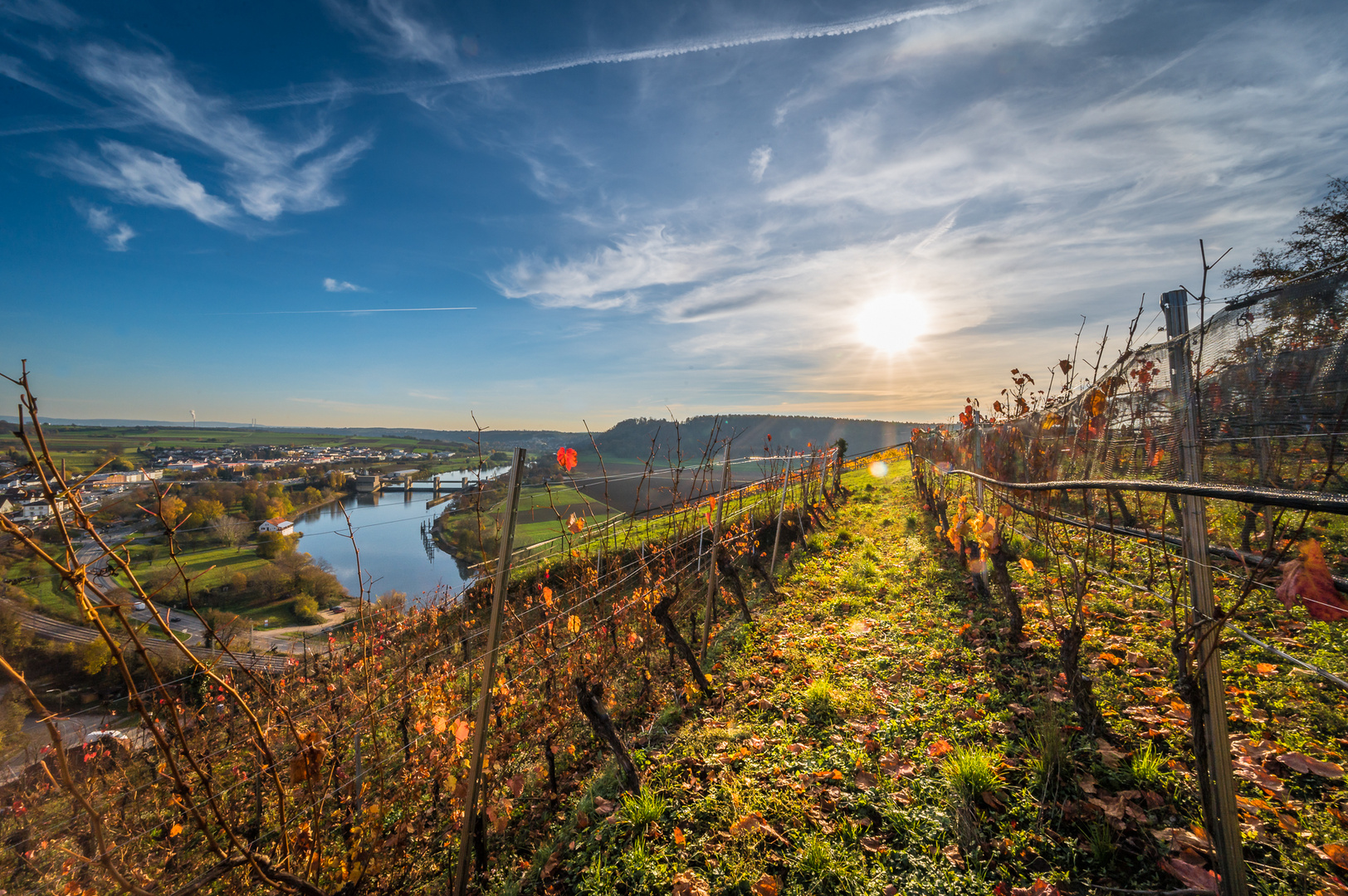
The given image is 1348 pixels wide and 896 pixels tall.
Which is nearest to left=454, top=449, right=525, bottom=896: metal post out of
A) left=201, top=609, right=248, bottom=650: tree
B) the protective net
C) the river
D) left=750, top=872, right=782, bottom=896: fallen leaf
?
left=201, top=609, right=248, bottom=650: tree

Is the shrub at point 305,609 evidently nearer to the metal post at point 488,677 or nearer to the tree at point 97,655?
the tree at point 97,655

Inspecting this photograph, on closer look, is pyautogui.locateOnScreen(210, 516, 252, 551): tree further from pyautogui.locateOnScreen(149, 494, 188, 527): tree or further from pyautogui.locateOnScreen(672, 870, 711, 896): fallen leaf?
pyautogui.locateOnScreen(672, 870, 711, 896): fallen leaf

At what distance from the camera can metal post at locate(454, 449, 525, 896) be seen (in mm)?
2371

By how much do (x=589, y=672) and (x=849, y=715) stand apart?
7.34 ft

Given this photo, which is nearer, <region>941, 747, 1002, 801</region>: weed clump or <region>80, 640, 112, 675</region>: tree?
<region>80, 640, 112, 675</region>: tree

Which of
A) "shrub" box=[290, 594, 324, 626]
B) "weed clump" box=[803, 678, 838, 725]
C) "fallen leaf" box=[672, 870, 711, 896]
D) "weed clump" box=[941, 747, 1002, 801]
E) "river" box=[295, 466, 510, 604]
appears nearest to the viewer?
"fallen leaf" box=[672, 870, 711, 896]

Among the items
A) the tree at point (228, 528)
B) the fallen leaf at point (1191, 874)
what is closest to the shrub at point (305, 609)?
the tree at point (228, 528)

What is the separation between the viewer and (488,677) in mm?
2359

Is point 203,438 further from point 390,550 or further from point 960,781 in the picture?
point 960,781

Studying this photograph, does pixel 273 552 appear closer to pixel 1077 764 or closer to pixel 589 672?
pixel 589 672

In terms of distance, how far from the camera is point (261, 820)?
152 inches

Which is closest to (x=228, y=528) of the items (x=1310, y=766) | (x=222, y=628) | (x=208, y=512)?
(x=208, y=512)

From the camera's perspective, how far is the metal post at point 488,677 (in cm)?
237

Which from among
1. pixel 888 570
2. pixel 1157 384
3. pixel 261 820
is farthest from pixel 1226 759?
pixel 261 820
